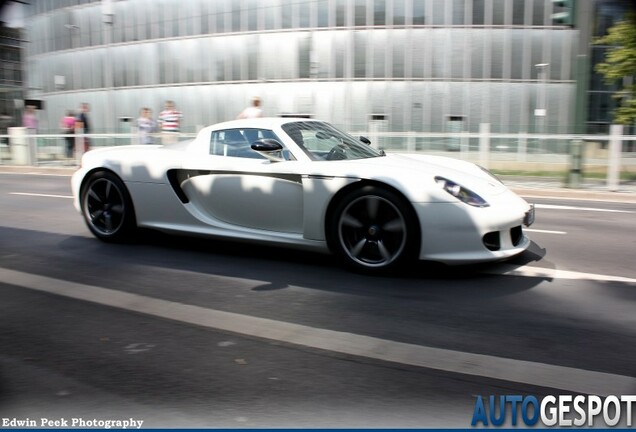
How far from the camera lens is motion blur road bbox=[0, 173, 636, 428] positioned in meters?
2.65

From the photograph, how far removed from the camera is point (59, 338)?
11.4 feet

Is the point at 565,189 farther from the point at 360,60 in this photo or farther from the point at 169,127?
the point at 360,60

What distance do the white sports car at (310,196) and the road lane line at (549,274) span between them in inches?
8.8

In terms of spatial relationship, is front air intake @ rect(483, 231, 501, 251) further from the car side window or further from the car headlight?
the car side window

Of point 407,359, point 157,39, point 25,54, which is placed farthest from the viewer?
point 25,54

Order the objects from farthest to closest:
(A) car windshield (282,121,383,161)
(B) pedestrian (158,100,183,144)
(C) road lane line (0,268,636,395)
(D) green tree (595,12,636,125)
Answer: (D) green tree (595,12,636,125), (B) pedestrian (158,100,183,144), (A) car windshield (282,121,383,161), (C) road lane line (0,268,636,395)

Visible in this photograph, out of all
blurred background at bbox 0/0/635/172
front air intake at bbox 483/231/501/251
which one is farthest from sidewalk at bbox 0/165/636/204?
blurred background at bbox 0/0/635/172

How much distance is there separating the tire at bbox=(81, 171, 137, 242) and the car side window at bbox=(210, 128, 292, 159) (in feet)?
3.85

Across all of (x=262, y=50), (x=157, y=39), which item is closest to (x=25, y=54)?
(x=157, y=39)

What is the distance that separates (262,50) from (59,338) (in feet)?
100

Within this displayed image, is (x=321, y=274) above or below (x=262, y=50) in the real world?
below

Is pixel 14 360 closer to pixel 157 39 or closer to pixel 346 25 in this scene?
pixel 346 25

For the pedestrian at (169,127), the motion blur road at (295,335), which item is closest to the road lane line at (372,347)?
the motion blur road at (295,335)

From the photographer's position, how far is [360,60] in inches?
1188
